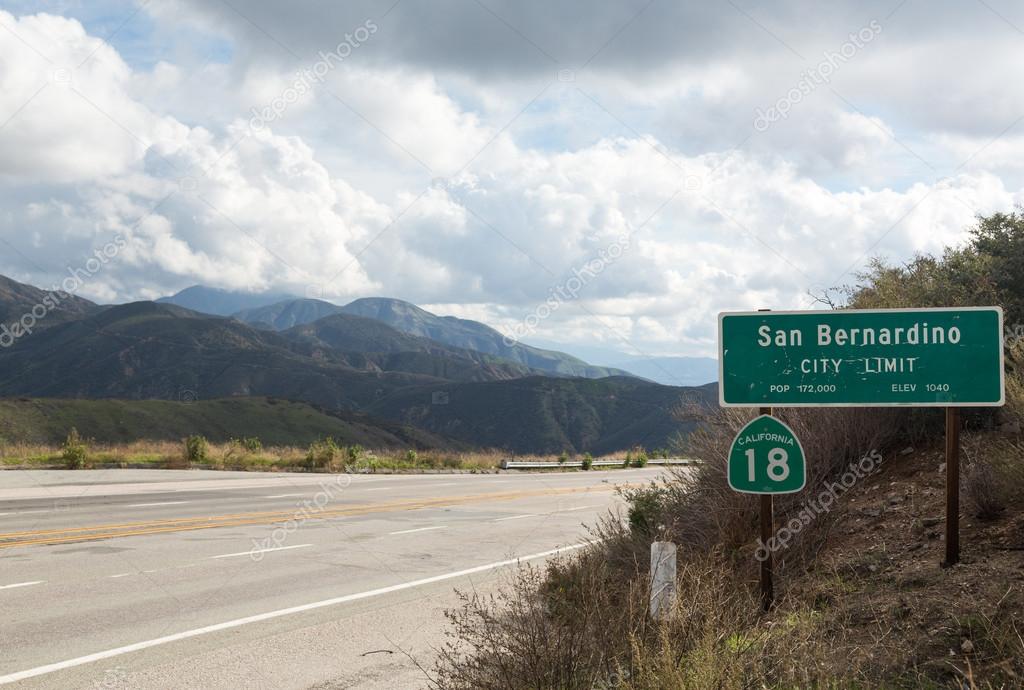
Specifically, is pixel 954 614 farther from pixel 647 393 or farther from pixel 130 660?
pixel 647 393

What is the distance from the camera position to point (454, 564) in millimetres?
12125

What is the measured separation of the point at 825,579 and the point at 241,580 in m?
6.48

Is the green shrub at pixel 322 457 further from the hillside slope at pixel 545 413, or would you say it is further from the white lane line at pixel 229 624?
the hillside slope at pixel 545 413

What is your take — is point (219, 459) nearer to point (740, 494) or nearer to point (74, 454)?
point (74, 454)

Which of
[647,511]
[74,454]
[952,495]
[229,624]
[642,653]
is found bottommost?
[229,624]

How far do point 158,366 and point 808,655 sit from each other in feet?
684

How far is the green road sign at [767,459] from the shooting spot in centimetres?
654

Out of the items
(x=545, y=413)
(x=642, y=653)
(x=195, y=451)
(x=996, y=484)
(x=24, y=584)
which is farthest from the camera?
(x=545, y=413)

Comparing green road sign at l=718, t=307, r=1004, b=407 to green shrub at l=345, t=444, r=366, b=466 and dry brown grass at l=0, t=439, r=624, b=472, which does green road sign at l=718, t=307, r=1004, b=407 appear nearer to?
dry brown grass at l=0, t=439, r=624, b=472

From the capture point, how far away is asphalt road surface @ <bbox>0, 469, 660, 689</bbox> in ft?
21.9

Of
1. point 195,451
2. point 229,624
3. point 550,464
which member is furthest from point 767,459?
point 550,464

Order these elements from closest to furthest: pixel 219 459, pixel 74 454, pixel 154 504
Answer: pixel 154 504
pixel 74 454
pixel 219 459

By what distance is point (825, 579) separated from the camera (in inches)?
274

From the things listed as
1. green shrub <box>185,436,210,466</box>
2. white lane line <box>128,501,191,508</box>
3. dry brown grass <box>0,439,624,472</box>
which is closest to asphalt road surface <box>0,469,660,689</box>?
white lane line <box>128,501,191,508</box>
